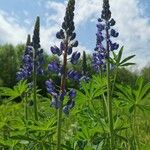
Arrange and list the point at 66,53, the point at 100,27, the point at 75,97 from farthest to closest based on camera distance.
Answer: the point at 100,27, the point at 75,97, the point at 66,53

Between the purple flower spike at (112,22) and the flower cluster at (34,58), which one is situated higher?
the purple flower spike at (112,22)

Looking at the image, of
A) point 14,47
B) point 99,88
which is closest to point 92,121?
point 99,88

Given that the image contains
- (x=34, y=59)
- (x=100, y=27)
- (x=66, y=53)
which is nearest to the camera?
(x=66, y=53)

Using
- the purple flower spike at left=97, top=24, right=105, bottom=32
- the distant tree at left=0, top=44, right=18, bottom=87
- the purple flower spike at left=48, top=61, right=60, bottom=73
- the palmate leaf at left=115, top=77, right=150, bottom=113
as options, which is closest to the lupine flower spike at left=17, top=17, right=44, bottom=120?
the purple flower spike at left=97, top=24, right=105, bottom=32

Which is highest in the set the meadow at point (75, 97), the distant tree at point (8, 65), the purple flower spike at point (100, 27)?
the distant tree at point (8, 65)

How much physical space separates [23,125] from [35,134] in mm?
245

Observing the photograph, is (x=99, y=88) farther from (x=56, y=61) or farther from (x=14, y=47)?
(x=14, y=47)

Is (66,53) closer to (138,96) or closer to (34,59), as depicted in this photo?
(138,96)

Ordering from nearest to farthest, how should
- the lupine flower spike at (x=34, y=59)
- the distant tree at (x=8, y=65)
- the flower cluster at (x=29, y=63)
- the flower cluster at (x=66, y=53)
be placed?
the flower cluster at (x=66, y=53) < the lupine flower spike at (x=34, y=59) < the flower cluster at (x=29, y=63) < the distant tree at (x=8, y=65)

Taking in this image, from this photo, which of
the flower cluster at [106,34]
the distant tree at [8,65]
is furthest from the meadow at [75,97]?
the distant tree at [8,65]

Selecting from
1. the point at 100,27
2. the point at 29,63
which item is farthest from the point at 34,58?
the point at 100,27

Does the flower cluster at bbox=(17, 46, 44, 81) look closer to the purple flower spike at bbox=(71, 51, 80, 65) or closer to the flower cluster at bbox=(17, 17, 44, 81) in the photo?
the flower cluster at bbox=(17, 17, 44, 81)

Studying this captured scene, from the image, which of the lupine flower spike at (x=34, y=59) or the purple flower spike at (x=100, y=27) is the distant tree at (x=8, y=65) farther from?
the purple flower spike at (x=100, y=27)

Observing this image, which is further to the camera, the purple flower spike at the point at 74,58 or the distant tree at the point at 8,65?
the distant tree at the point at 8,65
